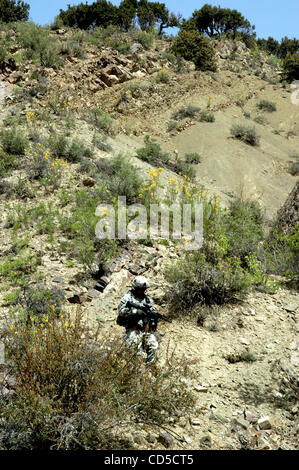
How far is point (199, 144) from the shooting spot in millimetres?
15922

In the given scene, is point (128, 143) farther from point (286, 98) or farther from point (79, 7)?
point (79, 7)

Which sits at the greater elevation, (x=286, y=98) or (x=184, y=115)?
(x=286, y=98)

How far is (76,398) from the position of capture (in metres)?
2.96

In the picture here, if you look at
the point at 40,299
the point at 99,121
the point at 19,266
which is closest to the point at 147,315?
the point at 40,299

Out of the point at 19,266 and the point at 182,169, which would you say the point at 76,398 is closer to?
the point at 19,266

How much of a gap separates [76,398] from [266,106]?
69.8ft

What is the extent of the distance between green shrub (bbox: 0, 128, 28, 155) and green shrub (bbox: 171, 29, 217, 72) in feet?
49.0

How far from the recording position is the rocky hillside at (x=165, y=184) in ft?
12.1

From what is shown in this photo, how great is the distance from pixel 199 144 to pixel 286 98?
9610 mm

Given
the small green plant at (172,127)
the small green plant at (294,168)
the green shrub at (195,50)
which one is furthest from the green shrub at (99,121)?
the green shrub at (195,50)

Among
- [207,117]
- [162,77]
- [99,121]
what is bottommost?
[99,121]

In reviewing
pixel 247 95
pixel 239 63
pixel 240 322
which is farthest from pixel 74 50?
pixel 240 322

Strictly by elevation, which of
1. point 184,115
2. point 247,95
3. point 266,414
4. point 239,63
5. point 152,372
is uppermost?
point 239,63

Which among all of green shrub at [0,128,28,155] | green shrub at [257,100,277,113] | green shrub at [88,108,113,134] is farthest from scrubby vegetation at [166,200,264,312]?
green shrub at [257,100,277,113]
